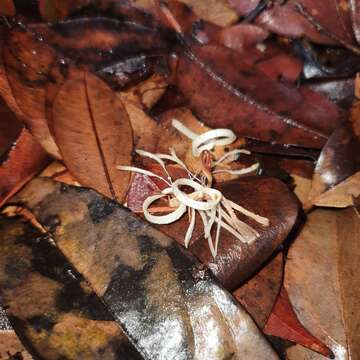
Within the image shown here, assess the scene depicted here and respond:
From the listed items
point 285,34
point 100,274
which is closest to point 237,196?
point 100,274

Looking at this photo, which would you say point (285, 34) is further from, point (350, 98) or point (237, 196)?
point (237, 196)

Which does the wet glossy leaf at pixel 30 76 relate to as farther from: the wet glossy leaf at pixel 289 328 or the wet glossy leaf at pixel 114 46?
the wet glossy leaf at pixel 289 328

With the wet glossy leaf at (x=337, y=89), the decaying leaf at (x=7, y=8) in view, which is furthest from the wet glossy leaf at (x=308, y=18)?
the decaying leaf at (x=7, y=8)

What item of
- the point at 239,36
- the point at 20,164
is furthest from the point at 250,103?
the point at 20,164

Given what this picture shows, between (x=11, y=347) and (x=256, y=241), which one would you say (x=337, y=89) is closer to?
(x=256, y=241)

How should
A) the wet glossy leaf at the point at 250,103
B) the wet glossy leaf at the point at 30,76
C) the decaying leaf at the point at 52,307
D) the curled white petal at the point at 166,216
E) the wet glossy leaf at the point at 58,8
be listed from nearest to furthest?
the decaying leaf at the point at 52,307
the curled white petal at the point at 166,216
the wet glossy leaf at the point at 30,76
the wet glossy leaf at the point at 250,103
the wet glossy leaf at the point at 58,8

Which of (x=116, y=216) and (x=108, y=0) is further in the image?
(x=108, y=0)

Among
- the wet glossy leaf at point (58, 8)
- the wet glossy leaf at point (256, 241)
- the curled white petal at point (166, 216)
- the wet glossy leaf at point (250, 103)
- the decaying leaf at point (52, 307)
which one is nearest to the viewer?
the decaying leaf at point (52, 307)
